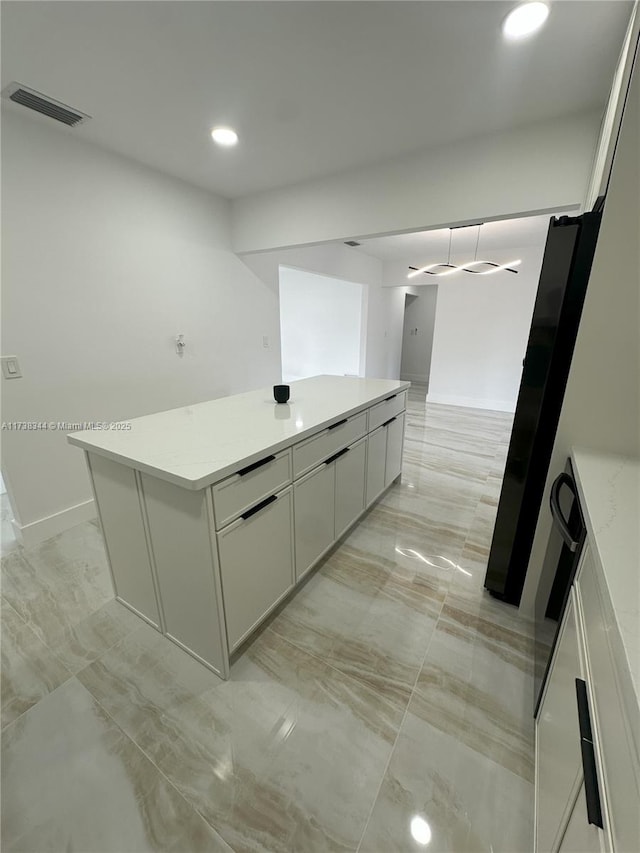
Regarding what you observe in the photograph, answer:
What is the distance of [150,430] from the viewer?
157 cm

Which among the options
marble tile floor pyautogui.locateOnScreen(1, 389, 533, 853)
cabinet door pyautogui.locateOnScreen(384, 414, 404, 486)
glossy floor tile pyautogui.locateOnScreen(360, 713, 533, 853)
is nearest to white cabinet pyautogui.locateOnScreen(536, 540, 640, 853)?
glossy floor tile pyautogui.locateOnScreen(360, 713, 533, 853)

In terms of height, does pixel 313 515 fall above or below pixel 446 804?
above

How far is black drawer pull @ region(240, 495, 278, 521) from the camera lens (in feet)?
4.39

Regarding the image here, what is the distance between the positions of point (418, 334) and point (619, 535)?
26.7 feet

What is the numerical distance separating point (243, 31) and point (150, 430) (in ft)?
5.57

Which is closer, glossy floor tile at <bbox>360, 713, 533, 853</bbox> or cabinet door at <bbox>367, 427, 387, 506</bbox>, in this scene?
glossy floor tile at <bbox>360, 713, 533, 853</bbox>

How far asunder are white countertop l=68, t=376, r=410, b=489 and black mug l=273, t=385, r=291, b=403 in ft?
0.14

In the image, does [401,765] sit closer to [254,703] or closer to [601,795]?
[254,703]

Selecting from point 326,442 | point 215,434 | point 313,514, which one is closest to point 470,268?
point 326,442

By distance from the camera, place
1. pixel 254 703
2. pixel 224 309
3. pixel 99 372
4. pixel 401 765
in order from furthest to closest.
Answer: pixel 224 309
pixel 99 372
pixel 254 703
pixel 401 765

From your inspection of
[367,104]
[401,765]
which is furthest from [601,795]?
[367,104]

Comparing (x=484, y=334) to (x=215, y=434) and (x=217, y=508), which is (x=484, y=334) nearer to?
(x=215, y=434)

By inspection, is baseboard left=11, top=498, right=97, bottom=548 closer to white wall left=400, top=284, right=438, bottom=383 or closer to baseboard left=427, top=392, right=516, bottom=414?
baseboard left=427, top=392, right=516, bottom=414

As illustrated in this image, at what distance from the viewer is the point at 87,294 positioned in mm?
2322
